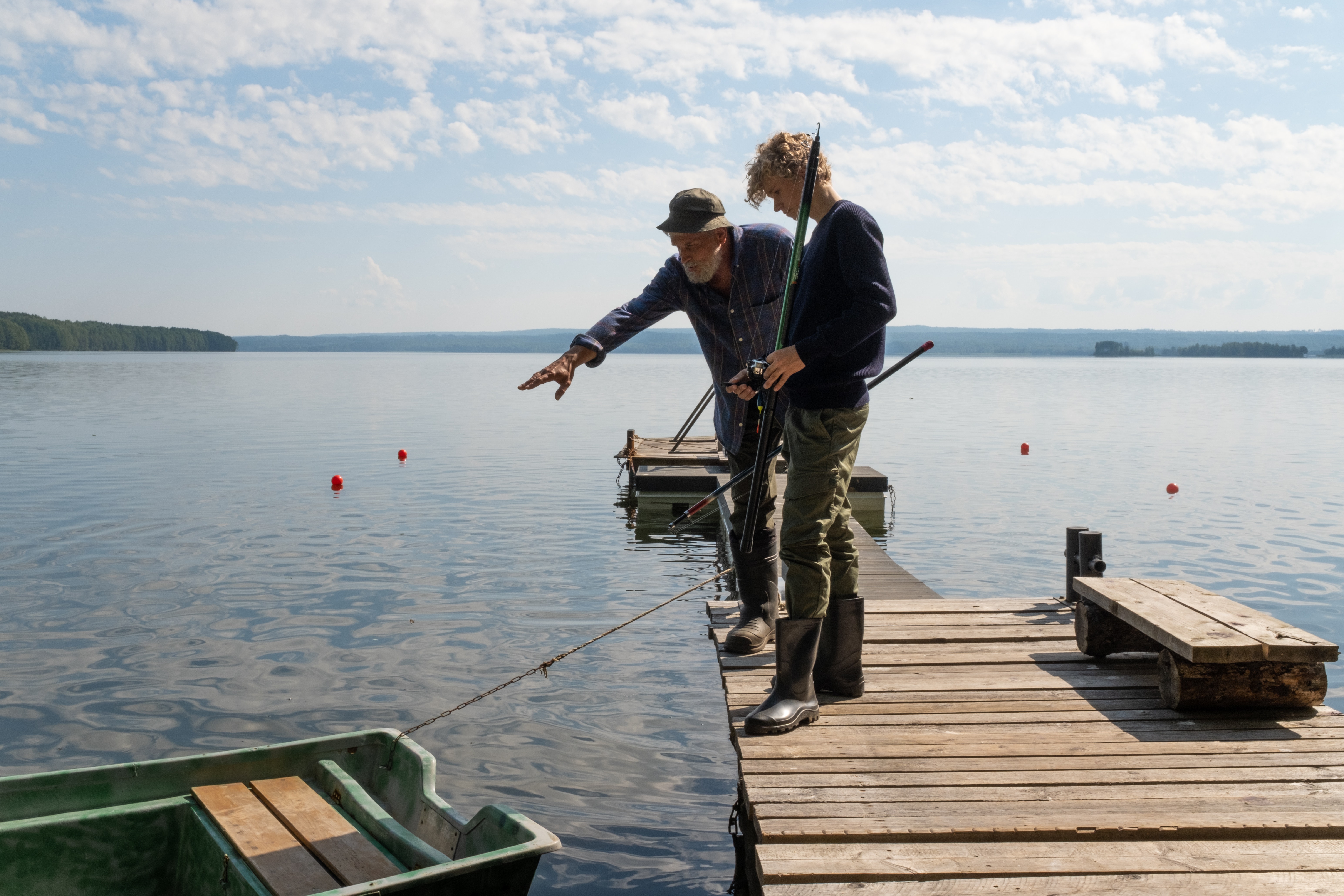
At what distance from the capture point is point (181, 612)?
11.5 metres

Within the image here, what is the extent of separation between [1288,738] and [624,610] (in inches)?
333

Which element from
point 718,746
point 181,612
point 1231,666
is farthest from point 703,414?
point 1231,666

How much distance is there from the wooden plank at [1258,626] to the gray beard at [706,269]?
275 cm

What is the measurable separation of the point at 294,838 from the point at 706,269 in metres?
3.05

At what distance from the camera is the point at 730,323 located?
210 inches

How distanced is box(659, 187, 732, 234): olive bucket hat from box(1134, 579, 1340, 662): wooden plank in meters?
2.90

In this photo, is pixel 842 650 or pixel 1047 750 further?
pixel 842 650

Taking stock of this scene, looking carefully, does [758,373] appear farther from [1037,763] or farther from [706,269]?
[1037,763]

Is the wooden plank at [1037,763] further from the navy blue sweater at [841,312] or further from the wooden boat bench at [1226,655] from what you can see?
the navy blue sweater at [841,312]

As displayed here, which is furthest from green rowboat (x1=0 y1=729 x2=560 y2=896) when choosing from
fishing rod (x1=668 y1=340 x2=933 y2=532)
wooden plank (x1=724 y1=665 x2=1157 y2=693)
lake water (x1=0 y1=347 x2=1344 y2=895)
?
fishing rod (x1=668 y1=340 x2=933 y2=532)

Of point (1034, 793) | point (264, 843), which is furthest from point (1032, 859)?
point (264, 843)

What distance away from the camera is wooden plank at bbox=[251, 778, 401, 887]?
13.0ft

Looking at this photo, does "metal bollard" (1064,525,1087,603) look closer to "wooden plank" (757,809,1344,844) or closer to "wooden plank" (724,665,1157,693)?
"wooden plank" (724,665,1157,693)

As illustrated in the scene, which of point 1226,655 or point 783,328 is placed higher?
point 783,328
